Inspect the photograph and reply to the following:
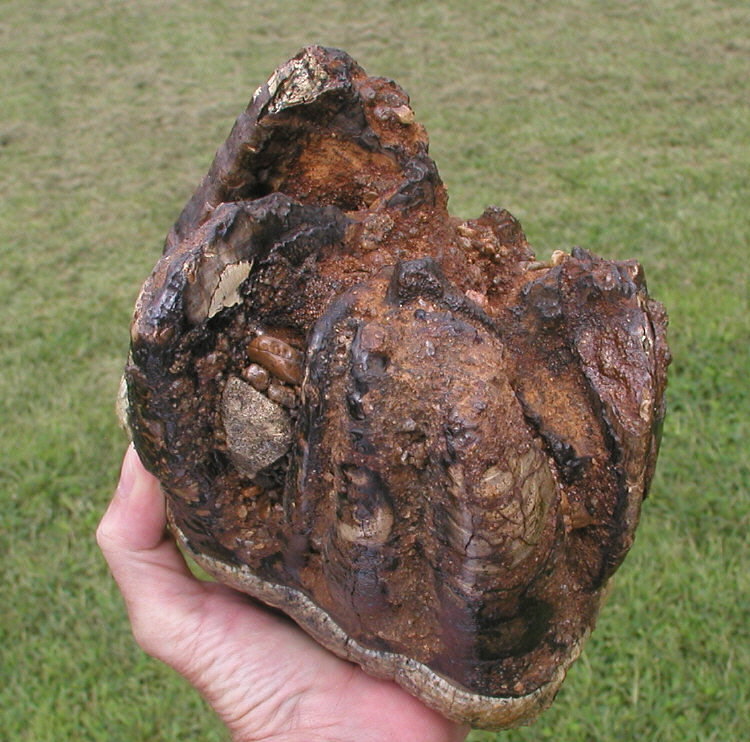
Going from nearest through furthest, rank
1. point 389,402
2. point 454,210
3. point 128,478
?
1. point 389,402
2. point 128,478
3. point 454,210

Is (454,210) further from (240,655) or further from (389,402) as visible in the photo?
(389,402)

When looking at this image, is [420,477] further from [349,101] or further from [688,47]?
[688,47]

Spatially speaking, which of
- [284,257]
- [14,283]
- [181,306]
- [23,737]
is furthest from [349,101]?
[14,283]

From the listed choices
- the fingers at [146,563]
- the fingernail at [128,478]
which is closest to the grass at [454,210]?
the fingers at [146,563]

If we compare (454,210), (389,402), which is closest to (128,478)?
(389,402)

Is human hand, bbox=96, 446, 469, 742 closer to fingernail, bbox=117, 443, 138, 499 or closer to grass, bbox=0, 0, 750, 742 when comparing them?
fingernail, bbox=117, 443, 138, 499

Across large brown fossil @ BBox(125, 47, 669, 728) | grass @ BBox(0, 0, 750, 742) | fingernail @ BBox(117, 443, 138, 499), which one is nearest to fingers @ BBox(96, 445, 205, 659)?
fingernail @ BBox(117, 443, 138, 499)
